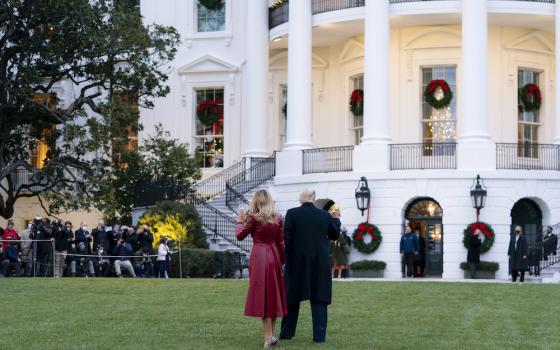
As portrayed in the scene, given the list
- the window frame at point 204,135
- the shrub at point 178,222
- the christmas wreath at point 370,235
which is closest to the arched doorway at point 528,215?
the christmas wreath at point 370,235

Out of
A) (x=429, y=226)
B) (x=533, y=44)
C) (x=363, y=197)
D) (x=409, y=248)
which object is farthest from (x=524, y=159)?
(x=409, y=248)

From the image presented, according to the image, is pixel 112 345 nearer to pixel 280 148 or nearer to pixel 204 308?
pixel 204 308

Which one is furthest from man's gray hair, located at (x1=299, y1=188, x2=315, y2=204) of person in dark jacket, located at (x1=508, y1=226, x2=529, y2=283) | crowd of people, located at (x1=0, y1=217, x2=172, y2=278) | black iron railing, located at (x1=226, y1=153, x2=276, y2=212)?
black iron railing, located at (x1=226, y1=153, x2=276, y2=212)

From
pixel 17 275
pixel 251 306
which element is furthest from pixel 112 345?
pixel 17 275

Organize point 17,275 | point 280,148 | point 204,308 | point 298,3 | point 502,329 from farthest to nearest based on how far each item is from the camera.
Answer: point 280,148, point 298,3, point 17,275, point 204,308, point 502,329

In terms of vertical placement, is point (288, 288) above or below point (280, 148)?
below

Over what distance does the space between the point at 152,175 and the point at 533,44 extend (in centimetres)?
1394

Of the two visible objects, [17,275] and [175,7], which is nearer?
[17,275]

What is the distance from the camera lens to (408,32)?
43.2m

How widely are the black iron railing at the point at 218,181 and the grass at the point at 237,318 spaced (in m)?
17.9

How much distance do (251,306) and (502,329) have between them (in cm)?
410

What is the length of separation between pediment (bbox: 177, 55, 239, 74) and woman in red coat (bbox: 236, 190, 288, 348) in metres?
33.3

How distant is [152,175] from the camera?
1725 inches

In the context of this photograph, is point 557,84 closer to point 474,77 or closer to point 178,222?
point 474,77
